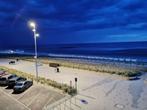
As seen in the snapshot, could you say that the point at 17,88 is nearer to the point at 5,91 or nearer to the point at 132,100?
the point at 5,91

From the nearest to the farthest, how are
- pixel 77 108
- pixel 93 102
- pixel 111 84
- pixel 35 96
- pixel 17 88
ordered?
pixel 77 108 → pixel 93 102 → pixel 35 96 → pixel 17 88 → pixel 111 84

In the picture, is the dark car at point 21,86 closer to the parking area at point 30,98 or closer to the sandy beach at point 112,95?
the parking area at point 30,98

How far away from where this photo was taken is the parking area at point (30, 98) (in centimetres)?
1910

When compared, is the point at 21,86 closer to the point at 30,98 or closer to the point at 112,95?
the point at 30,98

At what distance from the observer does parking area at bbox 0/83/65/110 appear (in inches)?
752

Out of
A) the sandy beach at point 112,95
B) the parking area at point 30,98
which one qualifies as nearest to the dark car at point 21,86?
the parking area at point 30,98

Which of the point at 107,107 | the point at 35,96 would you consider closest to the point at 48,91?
the point at 35,96

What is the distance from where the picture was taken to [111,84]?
2628 cm

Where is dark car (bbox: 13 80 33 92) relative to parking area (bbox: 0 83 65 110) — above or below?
above

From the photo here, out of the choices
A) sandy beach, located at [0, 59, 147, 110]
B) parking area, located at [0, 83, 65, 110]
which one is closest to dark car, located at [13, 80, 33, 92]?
parking area, located at [0, 83, 65, 110]

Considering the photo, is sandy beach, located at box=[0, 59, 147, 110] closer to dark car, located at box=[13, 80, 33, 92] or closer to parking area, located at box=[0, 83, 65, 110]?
parking area, located at box=[0, 83, 65, 110]

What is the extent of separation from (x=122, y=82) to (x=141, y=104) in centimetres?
939

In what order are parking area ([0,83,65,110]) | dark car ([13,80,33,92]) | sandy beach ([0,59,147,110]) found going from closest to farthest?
1. sandy beach ([0,59,147,110])
2. parking area ([0,83,65,110])
3. dark car ([13,80,33,92])

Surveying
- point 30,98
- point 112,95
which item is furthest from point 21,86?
point 112,95
